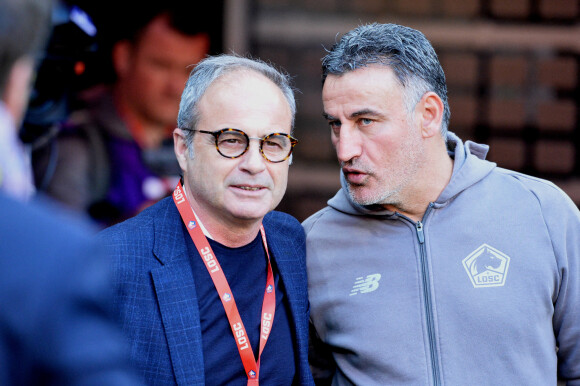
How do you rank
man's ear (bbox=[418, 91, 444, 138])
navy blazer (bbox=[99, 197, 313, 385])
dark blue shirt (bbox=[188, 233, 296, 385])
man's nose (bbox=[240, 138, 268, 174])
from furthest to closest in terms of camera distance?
man's ear (bbox=[418, 91, 444, 138]) → man's nose (bbox=[240, 138, 268, 174]) → dark blue shirt (bbox=[188, 233, 296, 385]) → navy blazer (bbox=[99, 197, 313, 385])

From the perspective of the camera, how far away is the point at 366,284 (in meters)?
2.60

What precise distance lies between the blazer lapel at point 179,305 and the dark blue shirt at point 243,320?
0.07 meters

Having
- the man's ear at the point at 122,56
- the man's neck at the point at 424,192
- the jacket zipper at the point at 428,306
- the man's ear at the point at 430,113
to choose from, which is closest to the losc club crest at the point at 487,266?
the jacket zipper at the point at 428,306

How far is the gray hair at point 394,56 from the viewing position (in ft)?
8.84

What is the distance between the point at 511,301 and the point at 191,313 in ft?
3.83

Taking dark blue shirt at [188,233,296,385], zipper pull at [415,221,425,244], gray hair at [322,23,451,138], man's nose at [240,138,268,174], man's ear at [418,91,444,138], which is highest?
gray hair at [322,23,451,138]

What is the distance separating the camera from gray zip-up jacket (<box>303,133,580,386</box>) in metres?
2.41

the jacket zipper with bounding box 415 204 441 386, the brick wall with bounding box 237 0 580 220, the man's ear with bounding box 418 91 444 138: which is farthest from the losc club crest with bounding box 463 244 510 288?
the brick wall with bounding box 237 0 580 220

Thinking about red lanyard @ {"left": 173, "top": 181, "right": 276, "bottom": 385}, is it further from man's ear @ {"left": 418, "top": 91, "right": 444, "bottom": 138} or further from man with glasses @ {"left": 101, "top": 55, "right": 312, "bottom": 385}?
man's ear @ {"left": 418, "top": 91, "right": 444, "bottom": 138}

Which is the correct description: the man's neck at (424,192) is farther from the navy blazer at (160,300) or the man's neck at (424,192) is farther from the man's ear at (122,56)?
the man's ear at (122,56)

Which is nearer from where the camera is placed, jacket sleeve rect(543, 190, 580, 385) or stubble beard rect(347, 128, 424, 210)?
jacket sleeve rect(543, 190, 580, 385)

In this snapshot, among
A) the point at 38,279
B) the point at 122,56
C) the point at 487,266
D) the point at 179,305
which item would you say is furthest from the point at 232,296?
the point at 122,56

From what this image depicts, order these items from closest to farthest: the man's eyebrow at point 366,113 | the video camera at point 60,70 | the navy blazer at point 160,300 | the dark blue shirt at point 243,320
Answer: the navy blazer at point 160,300, the dark blue shirt at point 243,320, the man's eyebrow at point 366,113, the video camera at point 60,70

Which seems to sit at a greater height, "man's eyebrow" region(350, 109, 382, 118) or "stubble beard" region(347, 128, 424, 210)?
"man's eyebrow" region(350, 109, 382, 118)
